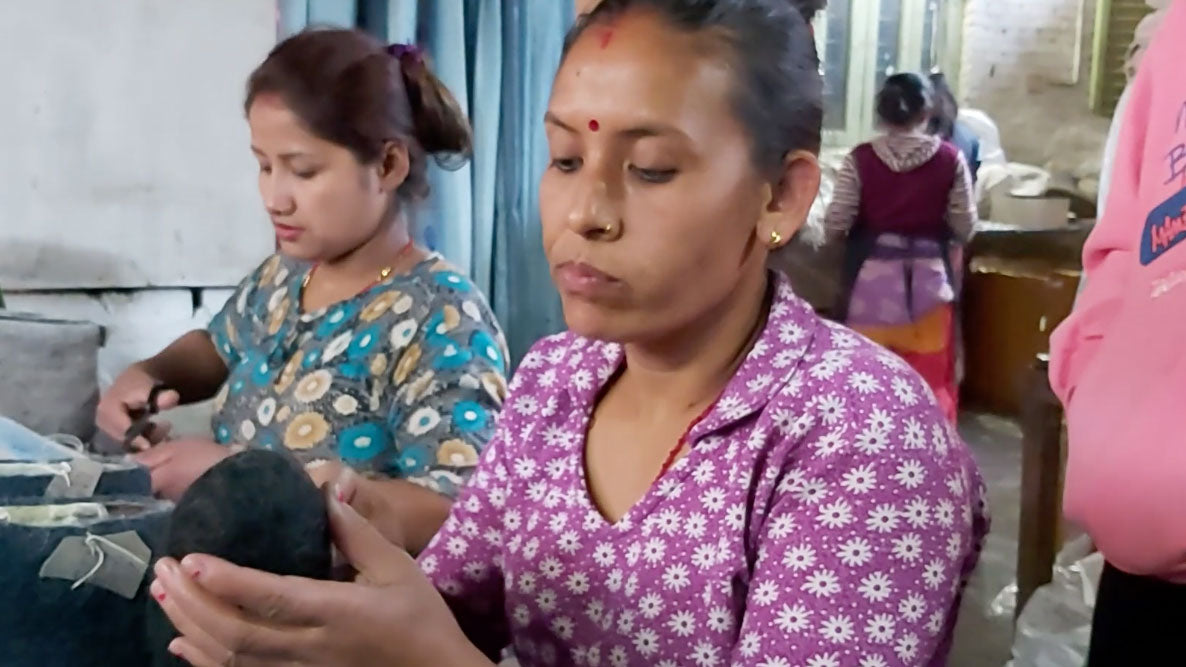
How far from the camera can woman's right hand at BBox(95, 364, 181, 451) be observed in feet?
4.73

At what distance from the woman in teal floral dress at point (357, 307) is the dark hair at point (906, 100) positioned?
2468 millimetres

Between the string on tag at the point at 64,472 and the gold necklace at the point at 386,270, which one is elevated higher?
the gold necklace at the point at 386,270

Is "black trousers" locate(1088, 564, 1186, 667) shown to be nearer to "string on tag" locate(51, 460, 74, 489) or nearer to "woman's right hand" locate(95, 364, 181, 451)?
"string on tag" locate(51, 460, 74, 489)

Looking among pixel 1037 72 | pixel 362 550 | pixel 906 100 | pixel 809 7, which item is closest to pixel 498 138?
pixel 809 7

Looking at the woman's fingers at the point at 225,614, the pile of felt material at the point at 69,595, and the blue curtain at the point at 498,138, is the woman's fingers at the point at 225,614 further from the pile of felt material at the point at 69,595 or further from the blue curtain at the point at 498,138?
the blue curtain at the point at 498,138

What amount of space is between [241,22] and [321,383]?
0.97m

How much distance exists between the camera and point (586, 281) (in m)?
0.78

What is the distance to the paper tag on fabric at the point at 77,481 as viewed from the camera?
0.91m

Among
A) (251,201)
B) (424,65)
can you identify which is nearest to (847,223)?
(251,201)

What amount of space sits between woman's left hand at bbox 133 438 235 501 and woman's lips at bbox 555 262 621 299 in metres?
0.47

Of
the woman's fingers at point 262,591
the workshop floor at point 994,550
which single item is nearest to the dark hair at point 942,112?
the workshop floor at point 994,550

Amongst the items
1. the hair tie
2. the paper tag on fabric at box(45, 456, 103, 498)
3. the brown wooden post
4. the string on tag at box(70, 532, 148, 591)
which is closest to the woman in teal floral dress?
the hair tie

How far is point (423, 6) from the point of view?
2.05 m

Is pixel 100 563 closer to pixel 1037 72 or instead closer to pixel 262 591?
pixel 262 591
